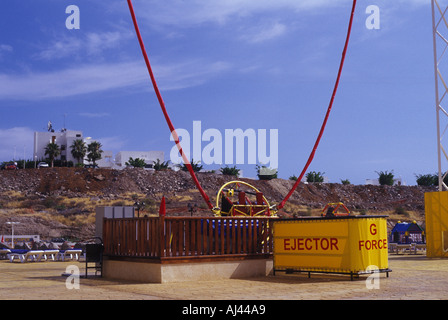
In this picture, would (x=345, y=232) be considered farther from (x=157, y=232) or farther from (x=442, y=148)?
(x=442, y=148)

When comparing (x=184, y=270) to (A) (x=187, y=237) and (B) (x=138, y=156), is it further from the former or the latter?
(B) (x=138, y=156)

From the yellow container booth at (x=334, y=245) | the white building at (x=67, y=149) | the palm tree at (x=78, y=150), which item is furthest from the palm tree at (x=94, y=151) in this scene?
the yellow container booth at (x=334, y=245)

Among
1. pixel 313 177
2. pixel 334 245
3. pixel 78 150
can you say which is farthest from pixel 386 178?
pixel 334 245

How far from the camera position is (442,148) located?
73.9 feet

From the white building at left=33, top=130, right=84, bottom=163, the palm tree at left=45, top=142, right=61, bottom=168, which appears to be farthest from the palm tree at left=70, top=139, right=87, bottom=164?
the white building at left=33, top=130, right=84, bottom=163

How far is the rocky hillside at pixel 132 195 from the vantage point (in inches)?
2090

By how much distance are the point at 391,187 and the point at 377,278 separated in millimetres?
72028

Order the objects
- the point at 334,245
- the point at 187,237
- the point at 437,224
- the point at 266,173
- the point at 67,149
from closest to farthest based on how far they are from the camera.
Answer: the point at 334,245 < the point at 187,237 < the point at 437,224 < the point at 266,173 < the point at 67,149

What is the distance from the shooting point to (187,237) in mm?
13164

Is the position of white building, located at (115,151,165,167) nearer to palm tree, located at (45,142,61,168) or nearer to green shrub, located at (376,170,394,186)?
palm tree, located at (45,142,61,168)

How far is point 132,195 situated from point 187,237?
169ft

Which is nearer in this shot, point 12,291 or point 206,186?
point 12,291

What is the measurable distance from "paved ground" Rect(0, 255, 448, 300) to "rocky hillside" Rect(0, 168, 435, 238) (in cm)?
3506

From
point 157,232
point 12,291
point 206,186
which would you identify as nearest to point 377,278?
point 157,232
